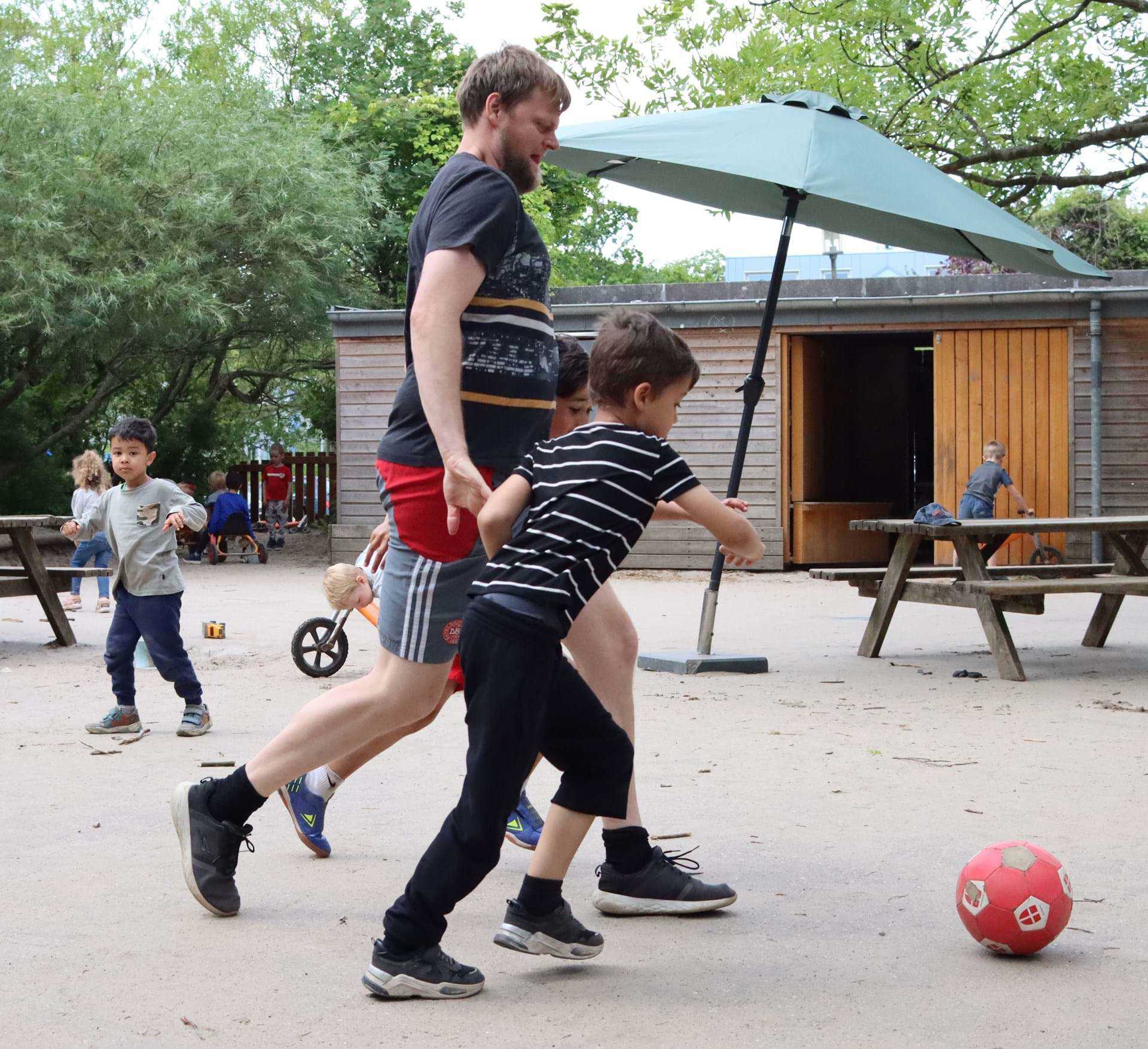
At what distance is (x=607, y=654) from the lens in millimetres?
3523

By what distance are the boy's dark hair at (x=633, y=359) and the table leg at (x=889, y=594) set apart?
5445 mm

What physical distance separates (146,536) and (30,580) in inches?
156

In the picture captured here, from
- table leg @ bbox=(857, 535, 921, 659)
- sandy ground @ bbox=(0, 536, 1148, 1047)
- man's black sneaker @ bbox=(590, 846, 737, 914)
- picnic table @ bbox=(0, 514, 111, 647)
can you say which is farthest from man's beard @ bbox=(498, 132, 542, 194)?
picnic table @ bbox=(0, 514, 111, 647)

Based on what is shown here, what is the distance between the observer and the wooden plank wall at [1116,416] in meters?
16.1

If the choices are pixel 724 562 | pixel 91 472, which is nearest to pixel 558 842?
pixel 724 562

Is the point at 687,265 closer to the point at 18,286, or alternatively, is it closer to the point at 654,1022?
the point at 18,286

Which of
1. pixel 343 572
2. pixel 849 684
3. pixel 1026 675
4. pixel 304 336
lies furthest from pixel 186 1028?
pixel 304 336

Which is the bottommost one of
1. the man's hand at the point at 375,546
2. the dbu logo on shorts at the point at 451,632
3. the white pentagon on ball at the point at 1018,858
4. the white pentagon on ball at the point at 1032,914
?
the white pentagon on ball at the point at 1032,914

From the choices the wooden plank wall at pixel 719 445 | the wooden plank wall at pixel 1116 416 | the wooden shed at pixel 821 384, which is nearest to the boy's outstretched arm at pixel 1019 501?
the wooden shed at pixel 821 384

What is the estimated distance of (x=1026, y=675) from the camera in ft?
25.8

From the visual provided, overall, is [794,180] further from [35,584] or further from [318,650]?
[35,584]

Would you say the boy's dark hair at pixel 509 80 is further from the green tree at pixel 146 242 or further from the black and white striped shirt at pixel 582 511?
the green tree at pixel 146 242

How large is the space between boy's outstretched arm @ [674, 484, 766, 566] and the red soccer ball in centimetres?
87

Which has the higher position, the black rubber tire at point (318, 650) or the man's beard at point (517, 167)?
the man's beard at point (517, 167)
